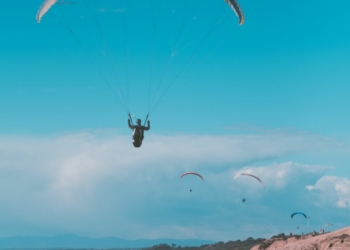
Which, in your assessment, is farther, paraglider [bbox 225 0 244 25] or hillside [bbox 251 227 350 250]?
hillside [bbox 251 227 350 250]

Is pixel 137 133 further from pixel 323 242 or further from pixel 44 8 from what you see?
pixel 323 242

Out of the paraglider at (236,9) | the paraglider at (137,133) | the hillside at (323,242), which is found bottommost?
the hillside at (323,242)

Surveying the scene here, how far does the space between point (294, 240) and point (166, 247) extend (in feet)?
251

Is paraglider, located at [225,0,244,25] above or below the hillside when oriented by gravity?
above

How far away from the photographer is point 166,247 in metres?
137

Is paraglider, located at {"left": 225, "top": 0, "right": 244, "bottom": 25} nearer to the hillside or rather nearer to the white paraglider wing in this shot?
the white paraglider wing

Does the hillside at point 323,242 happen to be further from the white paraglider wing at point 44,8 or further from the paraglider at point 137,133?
the white paraglider wing at point 44,8

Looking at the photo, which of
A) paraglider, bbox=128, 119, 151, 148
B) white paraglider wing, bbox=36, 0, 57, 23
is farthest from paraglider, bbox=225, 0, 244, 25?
white paraglider wing, bbox=36, 0, 57, 23

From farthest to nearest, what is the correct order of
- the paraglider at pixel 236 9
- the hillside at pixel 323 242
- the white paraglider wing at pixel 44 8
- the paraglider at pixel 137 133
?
the white paraglider wing at pixel 44 8 → the hillside at pixel 323 242 → the paraglider at pixel 236 9 → the paraglider at pixel 137 133

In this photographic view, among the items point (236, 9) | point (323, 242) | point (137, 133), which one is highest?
point (236, 9)

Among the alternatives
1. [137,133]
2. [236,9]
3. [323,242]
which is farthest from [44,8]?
[323,242]

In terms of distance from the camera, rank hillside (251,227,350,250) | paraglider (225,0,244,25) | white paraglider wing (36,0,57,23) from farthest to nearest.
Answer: white paraglider wing (36,0,57,23) → hillside (251,227,350,250) → paraglider (225,0,244,25)

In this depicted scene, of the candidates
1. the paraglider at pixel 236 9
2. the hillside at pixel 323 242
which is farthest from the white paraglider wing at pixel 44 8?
the hillside at pixel 323 242

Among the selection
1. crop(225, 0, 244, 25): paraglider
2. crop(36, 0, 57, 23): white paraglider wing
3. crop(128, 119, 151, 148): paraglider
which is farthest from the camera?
crop(36, 0, 57, 23): white paraglider wing
